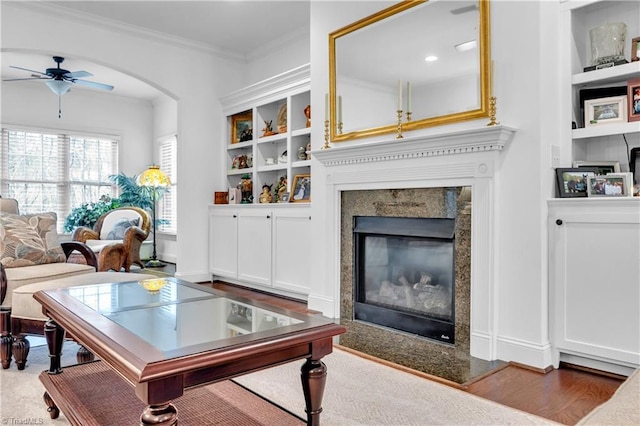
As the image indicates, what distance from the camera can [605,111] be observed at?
8.87 ft

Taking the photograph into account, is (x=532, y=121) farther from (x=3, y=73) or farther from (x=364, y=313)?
(x=3, y=73)

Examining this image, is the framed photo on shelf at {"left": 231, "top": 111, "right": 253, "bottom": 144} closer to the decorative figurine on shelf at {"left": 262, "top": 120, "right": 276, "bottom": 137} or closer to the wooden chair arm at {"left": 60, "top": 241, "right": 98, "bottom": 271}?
the decorative figurine on shelf at {"left": 262, "top": 120, "right": 276, "bottom": 137}

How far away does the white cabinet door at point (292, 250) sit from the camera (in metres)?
4.28

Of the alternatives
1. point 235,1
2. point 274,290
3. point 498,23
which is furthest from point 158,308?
point 235,1

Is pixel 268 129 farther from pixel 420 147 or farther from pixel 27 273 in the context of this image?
pixel 27 273

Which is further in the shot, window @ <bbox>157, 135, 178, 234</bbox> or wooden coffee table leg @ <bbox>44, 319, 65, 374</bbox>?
window @ <bbox>157, 135, 178, 234</bbox>

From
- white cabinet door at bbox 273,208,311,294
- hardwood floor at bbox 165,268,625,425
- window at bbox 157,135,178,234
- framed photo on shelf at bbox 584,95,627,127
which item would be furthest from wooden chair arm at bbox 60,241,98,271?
window at bbox 157,135,178,234

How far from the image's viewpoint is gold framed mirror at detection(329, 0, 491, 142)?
2.83 metres

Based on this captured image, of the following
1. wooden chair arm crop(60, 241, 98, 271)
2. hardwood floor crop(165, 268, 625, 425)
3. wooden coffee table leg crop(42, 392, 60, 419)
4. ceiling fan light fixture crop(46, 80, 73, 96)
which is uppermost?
ceiling fan light fixture crop(46, 80, 73, 96)

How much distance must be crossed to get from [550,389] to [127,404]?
1966mm

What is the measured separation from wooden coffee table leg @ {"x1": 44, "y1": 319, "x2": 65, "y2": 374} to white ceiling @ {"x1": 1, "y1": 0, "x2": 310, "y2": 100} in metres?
3.47

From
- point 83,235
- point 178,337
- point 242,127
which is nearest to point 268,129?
point 242,127

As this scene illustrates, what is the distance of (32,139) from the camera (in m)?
6.86

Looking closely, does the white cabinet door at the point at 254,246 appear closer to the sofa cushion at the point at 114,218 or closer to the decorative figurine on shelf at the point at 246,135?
the decorative figurine on shelf at the point at 246,135
